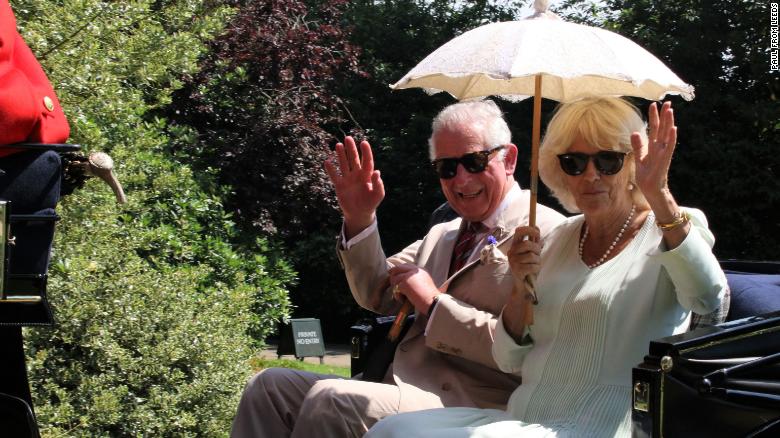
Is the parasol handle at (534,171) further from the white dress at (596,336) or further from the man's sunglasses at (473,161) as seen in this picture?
the man's sunglasses at (473,161)

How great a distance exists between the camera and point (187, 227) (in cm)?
675

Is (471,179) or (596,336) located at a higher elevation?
(471,179)

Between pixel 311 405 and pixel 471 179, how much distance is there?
104 cm

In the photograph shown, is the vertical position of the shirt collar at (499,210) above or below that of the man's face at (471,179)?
below

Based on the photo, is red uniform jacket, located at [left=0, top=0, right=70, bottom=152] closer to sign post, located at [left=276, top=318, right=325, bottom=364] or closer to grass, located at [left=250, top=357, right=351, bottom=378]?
grass, located at [left=250, top=357, right=351, bottom=378]

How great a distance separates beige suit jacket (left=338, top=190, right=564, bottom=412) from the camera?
3.45 metres

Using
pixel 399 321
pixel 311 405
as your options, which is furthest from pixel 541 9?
pixel 311 405

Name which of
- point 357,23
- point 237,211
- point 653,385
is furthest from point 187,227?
point 357,23

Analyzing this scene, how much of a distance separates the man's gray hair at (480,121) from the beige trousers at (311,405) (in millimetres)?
975

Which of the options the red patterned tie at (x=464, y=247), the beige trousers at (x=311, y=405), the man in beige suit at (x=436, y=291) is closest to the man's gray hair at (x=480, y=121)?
the man in beige suit at (x=436, y=291)

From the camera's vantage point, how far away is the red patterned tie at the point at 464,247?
12.6ft

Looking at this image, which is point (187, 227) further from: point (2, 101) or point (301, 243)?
point (301, 243)

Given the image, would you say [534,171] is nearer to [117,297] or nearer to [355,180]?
[355,180]

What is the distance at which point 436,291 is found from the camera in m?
3.60
